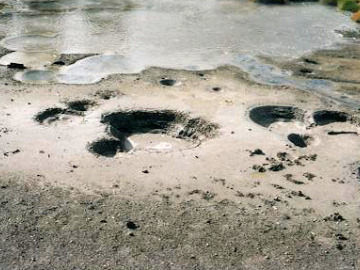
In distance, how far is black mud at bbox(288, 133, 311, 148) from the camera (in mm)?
16094

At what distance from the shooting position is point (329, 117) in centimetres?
1766

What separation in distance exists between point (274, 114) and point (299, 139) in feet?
5.75

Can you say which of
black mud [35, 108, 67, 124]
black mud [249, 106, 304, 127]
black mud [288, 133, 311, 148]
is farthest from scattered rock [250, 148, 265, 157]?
black mud [35, 108, 67, 124]

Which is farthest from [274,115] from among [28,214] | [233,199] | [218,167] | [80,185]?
[28,214]

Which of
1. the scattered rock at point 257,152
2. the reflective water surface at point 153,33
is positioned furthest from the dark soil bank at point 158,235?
the reflective water surface at point 153,33

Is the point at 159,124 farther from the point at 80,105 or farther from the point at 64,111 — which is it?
the point at 64,111

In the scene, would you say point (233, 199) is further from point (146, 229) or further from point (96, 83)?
point (96, 83)

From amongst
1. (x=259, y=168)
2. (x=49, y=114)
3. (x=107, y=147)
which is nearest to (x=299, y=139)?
(x=259, y=168)

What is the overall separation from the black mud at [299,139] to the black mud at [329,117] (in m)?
1.30

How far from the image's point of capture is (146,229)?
11.8 metres

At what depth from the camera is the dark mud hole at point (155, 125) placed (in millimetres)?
16203

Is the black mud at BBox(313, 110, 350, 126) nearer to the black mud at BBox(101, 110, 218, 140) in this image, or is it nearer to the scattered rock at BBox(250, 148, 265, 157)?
the scattered rock at BBox(250, 148, 265, 157)

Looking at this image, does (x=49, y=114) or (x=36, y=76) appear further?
(x=36, y=76)

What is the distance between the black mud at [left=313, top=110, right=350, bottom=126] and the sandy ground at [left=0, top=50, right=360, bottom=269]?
317 millimetres
